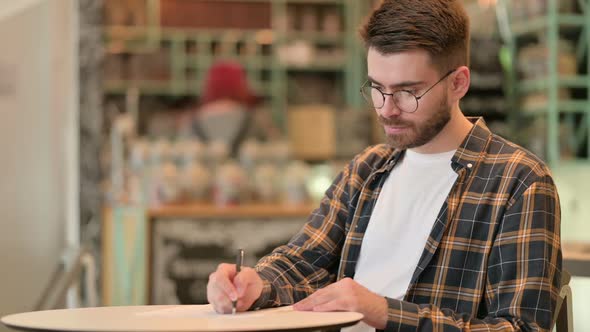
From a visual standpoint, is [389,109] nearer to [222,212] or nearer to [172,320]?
[172,320]

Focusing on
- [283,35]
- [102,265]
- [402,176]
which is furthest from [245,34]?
[402,176]

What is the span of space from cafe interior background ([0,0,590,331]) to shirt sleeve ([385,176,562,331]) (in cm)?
63

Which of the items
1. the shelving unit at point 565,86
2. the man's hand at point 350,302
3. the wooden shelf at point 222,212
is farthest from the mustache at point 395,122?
the shelving unit at point 565,86

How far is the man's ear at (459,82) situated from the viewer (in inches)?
74.8

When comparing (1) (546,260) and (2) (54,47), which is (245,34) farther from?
(1) (546,260)

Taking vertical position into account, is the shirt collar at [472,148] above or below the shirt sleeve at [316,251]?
above

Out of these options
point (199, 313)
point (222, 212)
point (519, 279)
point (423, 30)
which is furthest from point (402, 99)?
point (222, 212)

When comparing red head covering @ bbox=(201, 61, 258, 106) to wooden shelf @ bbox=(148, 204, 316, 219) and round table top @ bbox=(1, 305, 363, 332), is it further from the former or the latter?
round table top @ bbox=(1, 305, 363, 332)

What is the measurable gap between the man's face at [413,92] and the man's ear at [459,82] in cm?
3

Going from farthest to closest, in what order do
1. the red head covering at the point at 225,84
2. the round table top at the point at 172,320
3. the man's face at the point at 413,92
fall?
the red head covering at the point at 225,84 < the man's face at the point at 413,92 < the round table top at the point at 172,320

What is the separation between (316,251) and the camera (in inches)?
82.3

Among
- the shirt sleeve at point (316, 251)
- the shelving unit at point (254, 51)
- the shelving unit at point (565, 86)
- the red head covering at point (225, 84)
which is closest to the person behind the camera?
the shirt sleeve at point (316, 251)

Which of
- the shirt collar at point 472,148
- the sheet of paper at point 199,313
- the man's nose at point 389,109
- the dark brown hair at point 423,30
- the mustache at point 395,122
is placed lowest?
the sheet of paper at point 199,313

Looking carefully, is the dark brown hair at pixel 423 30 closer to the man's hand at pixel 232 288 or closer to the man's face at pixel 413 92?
the man's face at pixel 413 92
